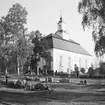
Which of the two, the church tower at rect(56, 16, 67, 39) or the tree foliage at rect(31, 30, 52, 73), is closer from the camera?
the tree foliage at rect(31, 30, 52, 73)

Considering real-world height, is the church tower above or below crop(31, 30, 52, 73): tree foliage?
above

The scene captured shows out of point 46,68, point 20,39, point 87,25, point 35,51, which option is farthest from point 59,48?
point 87,25

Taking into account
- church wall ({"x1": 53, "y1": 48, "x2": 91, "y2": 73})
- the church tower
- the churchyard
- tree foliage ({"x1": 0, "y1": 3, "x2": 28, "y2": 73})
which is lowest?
the churchyard

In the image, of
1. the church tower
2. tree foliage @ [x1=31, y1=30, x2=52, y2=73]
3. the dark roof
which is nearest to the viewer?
tree foliage @ [x1=31, y1=30, x2=52, y2=73]

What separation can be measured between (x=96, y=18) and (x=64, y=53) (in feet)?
121

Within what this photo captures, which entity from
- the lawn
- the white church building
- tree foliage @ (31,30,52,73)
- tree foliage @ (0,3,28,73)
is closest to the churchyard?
the lawn

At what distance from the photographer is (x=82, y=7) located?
1800cm

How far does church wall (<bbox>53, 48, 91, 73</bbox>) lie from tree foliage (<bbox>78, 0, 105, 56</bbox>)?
103ft

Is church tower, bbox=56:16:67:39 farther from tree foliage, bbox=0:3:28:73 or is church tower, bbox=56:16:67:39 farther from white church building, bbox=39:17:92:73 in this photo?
tree foliage, bbox=0:3:28:73

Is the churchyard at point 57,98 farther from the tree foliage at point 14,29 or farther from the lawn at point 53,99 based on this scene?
the tree foliage at point 14,29

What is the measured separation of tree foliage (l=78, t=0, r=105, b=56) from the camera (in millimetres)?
16516

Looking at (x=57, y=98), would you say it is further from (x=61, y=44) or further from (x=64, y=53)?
(x=64, y=53)

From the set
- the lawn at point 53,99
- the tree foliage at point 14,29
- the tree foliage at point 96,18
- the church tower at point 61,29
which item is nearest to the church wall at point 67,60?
the church tower at point 61,29

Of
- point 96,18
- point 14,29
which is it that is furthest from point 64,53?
point 96,18
